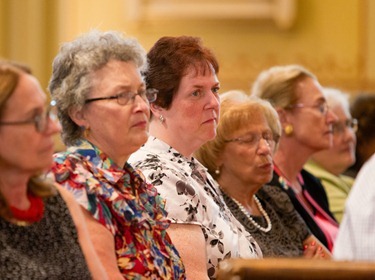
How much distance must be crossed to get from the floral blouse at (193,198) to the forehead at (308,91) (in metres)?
1.37

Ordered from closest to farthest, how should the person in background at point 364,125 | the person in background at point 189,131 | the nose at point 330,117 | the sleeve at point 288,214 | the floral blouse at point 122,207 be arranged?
the floral blouse at point 122,207
the person in background at point 189,131
the sleeve at point 288,214
the nose at point 330,117
the person in background at point 364,125

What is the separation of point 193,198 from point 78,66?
733mm

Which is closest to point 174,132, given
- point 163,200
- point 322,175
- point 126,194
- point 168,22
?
point 163,200

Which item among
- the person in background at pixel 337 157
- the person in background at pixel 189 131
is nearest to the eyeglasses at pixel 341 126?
the person in background at pixel 337 157

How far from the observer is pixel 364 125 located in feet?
19.9

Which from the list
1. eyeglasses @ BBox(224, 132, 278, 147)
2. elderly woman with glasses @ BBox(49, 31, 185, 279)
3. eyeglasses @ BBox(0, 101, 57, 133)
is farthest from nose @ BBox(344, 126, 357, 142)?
eyeglasses @ BBox(0, 101, 57, 133)

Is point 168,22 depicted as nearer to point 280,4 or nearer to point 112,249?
point 280,4

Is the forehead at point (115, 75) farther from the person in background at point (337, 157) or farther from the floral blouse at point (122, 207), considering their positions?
the person in background at point (337, 157)

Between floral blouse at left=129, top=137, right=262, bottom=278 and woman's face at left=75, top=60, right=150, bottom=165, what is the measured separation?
405 millimetres

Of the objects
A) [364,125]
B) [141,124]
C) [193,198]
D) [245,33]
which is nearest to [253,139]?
[193,198]

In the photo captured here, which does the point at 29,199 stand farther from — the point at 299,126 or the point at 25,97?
the point at 299,126

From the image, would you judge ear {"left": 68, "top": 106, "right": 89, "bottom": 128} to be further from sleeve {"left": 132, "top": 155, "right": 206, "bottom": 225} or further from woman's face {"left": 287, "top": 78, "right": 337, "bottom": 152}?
woman's face {"left": 287, "top": 78, "right": 337, "bottom": 152}

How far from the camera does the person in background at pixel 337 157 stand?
5637mm

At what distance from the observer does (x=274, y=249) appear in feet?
14.0
